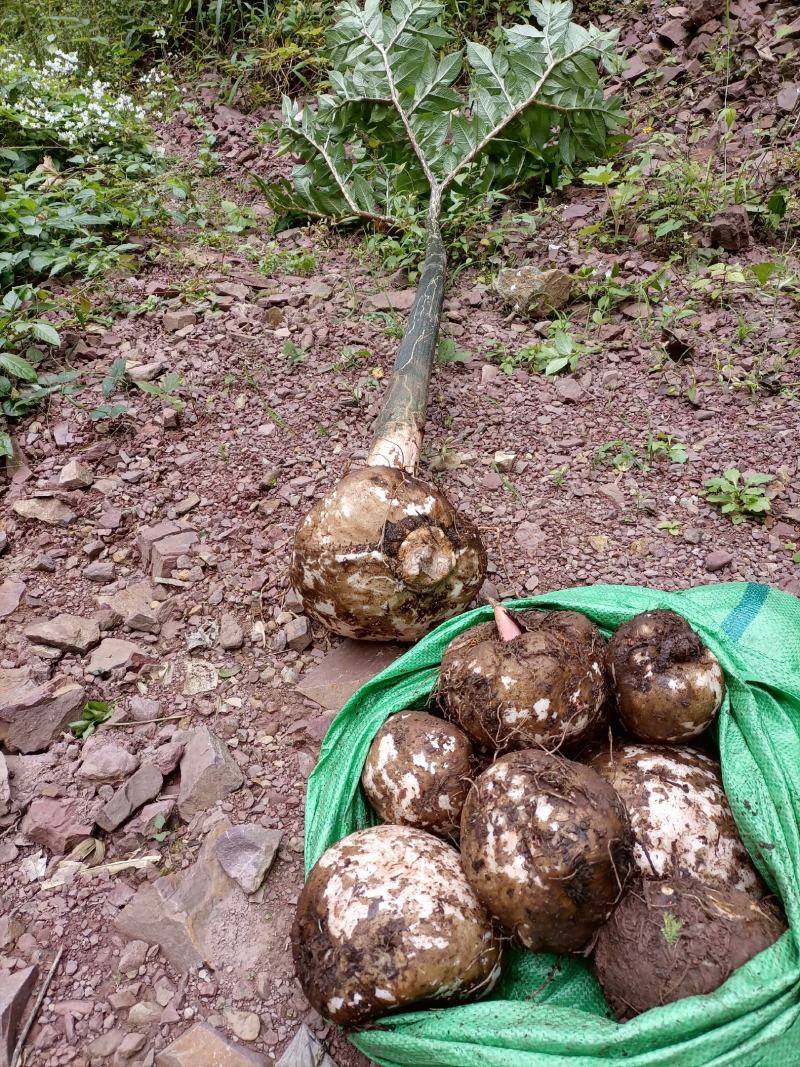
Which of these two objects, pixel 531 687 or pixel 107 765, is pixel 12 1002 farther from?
pixel 531 687

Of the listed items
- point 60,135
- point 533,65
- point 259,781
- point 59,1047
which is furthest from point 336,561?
point 60,135

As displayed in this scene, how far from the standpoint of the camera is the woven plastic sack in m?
1.55

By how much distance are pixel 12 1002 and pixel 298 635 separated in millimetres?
1276

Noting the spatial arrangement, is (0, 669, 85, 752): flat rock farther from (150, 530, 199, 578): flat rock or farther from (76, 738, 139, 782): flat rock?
(150, 530, 199, 578): flat rock

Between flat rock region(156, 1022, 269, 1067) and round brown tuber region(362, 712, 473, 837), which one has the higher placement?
round brown tuber region(362, 712, 473, 837)

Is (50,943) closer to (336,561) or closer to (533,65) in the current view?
(336,561)

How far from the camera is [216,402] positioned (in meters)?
3.71

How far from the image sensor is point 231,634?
9.20 feet

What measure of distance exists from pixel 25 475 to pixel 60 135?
2633 millimetres

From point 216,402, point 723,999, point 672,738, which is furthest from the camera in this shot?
point 216,402

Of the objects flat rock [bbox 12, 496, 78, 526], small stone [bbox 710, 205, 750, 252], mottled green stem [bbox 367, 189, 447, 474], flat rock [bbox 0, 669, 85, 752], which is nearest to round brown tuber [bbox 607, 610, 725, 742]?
mottled green stem [bbox 367, 189, 447, 474]

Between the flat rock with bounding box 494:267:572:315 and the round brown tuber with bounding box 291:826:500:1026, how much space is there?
2908 millimetres

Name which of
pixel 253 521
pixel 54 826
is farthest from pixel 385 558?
pixel 54 826

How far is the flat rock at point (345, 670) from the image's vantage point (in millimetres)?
2592
